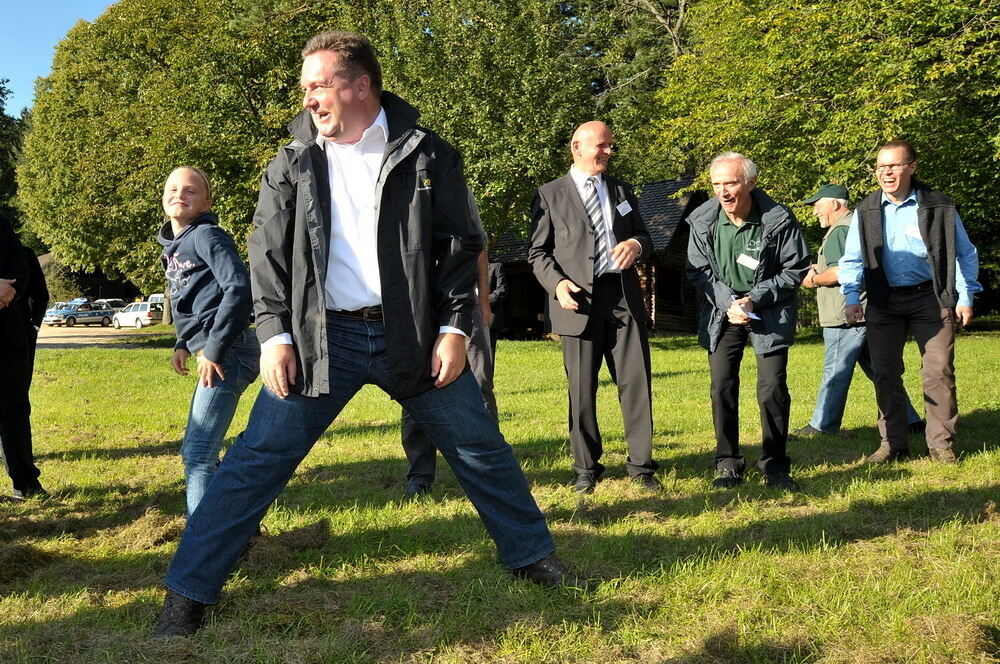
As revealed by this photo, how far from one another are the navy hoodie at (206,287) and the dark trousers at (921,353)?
4.81 meters

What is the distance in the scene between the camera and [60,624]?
3.30 m

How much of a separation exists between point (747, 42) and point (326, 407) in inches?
986

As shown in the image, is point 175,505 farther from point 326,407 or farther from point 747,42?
point 747,42

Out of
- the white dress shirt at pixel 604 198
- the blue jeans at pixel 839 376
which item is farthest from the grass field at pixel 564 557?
the white dress shirt at pixel 604 198

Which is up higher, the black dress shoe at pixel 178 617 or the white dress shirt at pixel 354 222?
the white dress shirt at pixel 354 222

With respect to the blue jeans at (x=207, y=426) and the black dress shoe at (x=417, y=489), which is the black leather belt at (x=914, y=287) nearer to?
the black dress shoe at (x=417, y=489)

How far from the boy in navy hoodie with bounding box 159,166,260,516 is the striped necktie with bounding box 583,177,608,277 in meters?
2.43

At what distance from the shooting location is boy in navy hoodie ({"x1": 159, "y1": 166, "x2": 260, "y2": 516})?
3971 millimetres

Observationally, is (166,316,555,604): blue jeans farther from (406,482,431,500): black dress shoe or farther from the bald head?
the bald head

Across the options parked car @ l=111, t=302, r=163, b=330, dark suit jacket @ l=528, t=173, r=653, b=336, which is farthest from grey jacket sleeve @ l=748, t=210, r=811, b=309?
parked car @ l=111, t=302, r=163, b=330

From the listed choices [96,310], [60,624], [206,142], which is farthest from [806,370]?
[96,310]

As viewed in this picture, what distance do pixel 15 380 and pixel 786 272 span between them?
526 cm

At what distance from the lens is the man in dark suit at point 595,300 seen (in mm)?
5621

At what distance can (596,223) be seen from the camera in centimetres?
573
